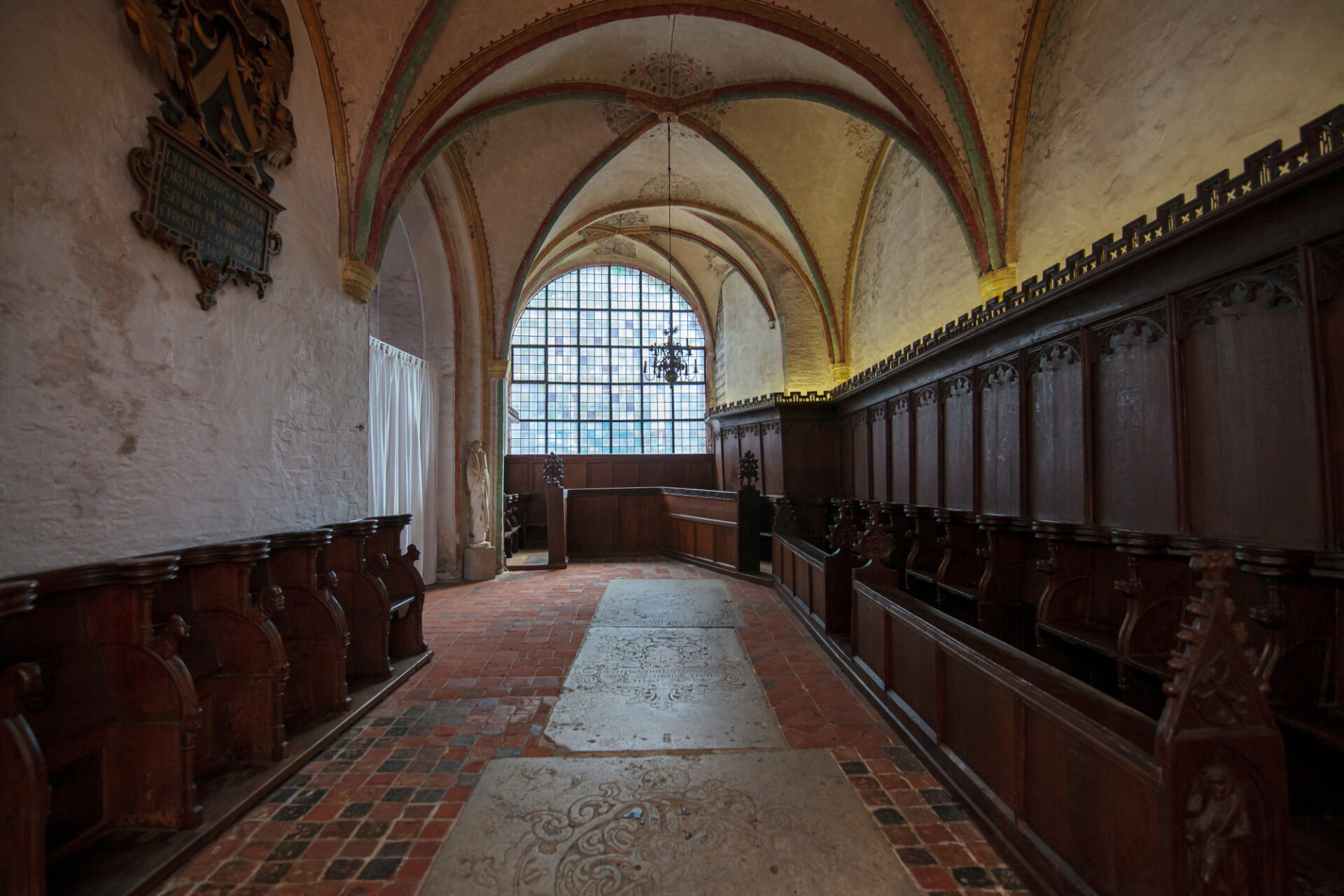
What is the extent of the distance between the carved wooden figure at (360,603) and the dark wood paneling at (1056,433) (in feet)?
16.7

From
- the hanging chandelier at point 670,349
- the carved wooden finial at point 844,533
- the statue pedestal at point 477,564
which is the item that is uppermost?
the hanging chandelier at point 670,349

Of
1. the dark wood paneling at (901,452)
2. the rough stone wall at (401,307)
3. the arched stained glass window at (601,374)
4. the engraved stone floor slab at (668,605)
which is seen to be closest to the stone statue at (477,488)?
the rough stone wall at (401,307)

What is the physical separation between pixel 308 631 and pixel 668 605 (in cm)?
388

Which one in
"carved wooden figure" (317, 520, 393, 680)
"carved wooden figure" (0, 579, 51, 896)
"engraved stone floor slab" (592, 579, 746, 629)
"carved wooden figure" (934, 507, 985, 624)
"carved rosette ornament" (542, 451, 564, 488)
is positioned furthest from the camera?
"carved rosette ornament" (542, 451, 564, 488)

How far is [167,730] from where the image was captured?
251cm

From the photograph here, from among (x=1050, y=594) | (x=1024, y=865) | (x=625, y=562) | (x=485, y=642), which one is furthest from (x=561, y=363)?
(x=1024, y=865)

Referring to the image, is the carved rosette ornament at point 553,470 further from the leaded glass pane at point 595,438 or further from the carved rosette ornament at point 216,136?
the leaded glass pane at point 595,438

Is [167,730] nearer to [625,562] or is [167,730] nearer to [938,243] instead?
[625,562]

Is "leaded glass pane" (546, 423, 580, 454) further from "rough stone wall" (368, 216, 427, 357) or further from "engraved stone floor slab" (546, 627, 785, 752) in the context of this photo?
"engraved stone floor slab" (546, 627, 785, 752)

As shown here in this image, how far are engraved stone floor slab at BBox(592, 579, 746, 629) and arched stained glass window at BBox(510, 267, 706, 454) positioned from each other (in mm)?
8751

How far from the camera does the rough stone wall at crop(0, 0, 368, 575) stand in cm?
251

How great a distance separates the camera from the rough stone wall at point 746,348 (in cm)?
1318

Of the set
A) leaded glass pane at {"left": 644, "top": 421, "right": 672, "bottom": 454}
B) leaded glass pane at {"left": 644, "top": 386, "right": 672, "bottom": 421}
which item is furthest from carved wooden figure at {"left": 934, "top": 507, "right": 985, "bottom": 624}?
leaded glass pane at {"left": 644, "top": 386, "right": 672, "bottom": 421}

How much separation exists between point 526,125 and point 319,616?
24.9ft
